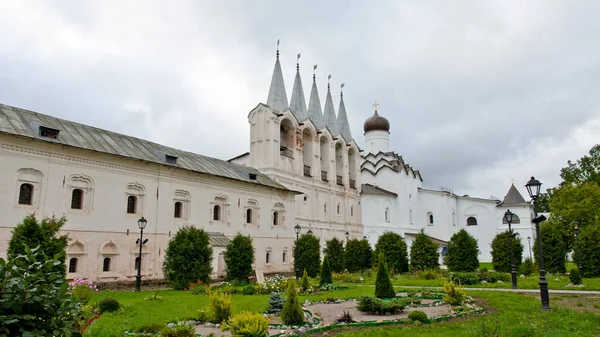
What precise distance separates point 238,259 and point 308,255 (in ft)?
22.2

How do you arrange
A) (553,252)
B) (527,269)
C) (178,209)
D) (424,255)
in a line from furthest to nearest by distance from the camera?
(424,255) → (553,252) → (527,269) → (178,209)

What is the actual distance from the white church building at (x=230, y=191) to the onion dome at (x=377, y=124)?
0.59ft

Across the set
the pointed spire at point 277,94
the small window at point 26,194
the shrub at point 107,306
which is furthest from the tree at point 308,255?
the shrub at point 107,306

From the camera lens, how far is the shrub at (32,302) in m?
3.17

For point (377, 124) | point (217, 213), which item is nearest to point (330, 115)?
point (377, 124)

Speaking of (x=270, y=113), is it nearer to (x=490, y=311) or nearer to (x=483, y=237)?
(x=490, y=311)

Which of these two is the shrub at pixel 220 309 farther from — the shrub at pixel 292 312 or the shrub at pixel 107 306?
the shrub at pixel 107 306

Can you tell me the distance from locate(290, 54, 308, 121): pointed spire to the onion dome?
13.9 metres

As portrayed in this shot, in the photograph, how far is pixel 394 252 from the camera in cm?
2986

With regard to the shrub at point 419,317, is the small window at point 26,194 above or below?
above

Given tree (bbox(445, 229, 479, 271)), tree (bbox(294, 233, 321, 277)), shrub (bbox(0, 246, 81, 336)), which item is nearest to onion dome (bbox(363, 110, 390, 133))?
tree (bbox(445, 229, 479, 271))

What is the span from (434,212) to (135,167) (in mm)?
35061

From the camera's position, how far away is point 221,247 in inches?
910

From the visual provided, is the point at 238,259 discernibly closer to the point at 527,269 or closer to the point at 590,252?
the point at 527,269
